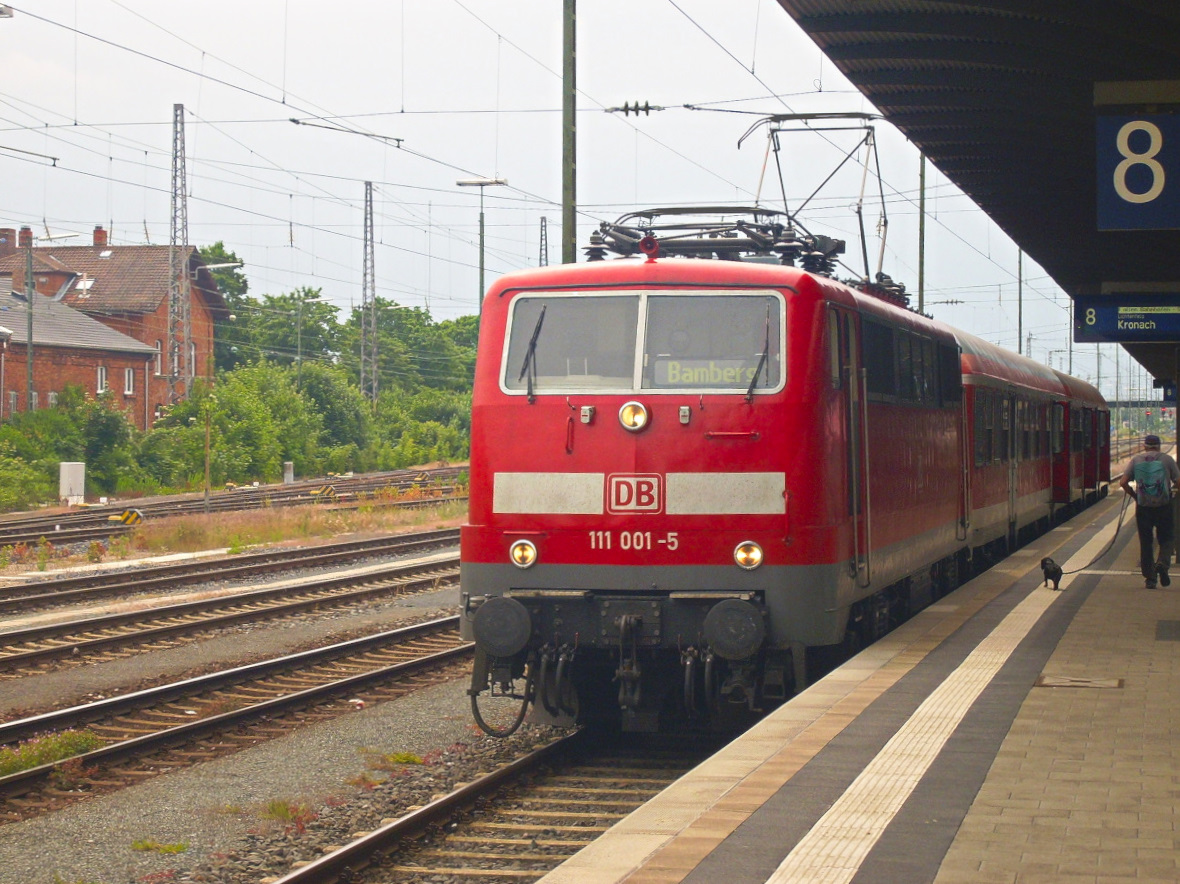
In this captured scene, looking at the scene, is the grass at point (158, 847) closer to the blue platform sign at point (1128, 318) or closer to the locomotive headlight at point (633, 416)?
the locomotive headlight at point (633, 416)

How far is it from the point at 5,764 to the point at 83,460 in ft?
127

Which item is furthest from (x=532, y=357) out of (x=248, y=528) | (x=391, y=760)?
(x=248, y=528)

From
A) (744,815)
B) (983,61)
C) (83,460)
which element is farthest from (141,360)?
(744,815)

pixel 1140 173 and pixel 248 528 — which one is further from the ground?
pixel 1140 173

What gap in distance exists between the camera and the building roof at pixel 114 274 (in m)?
69.8

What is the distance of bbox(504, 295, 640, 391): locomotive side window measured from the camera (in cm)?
909

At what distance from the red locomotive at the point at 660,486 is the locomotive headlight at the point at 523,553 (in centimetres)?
1

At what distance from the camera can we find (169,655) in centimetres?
1400

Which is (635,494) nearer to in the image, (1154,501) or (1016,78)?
(1016,78)

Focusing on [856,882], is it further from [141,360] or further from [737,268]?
[141,360]

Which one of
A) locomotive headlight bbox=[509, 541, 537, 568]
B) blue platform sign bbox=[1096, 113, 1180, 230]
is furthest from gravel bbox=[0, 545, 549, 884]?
blue platform sign bbox=[1096, 113, 1180, 230]

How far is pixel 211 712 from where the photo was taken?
35.9 ft

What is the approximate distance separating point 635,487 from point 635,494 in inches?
1.6

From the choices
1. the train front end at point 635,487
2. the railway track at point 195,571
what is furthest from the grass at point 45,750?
the railway track at point 195,571
